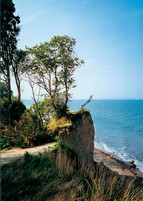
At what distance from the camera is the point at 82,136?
34.8 feet

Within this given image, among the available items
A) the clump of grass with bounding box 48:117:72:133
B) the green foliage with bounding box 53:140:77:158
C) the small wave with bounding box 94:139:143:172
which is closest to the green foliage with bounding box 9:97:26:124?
the clump of grass with bounding box 48:117:72:133

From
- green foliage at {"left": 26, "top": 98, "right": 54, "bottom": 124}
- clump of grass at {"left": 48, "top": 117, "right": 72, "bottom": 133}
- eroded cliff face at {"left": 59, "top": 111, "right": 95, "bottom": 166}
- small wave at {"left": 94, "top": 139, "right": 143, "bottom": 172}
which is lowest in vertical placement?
small wave at {"left": 94, "top": 139, "right": 143, "bottom": 172}

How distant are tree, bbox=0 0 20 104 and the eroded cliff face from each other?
528cm

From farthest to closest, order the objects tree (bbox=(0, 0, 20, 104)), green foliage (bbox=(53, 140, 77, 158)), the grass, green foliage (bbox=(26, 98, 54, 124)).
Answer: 1. green foliage (bbox=(26, 98, 54, 124))
2. tree (bbox=(0, 0, 20, 104))
3. green foliage (bbox=(53, 140, 77, 158))
4. the grass

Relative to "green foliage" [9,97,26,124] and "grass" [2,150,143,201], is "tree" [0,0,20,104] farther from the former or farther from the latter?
"grass" [2,150,143,201]

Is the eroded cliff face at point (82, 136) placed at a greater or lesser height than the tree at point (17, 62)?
lesser

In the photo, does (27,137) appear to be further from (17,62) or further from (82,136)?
(17,62)

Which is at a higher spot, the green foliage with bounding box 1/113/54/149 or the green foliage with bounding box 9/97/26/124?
the green foliage with bounding box 9/97/26/124

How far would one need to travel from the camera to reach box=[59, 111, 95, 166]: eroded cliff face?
31.2 ft

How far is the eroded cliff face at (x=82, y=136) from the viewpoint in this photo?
9.51 m

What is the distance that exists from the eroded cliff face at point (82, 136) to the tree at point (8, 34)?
208 inches

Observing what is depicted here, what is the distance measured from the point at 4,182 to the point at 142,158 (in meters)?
22.4

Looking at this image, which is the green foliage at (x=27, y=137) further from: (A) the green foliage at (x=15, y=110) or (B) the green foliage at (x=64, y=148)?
(A) the green foliage at (x=15, y=110)

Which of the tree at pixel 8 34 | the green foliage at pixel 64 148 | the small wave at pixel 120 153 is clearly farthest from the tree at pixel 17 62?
the small wave at pixel 120 153
